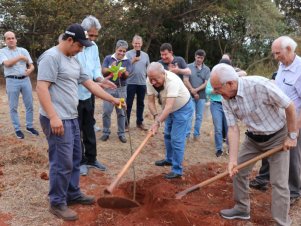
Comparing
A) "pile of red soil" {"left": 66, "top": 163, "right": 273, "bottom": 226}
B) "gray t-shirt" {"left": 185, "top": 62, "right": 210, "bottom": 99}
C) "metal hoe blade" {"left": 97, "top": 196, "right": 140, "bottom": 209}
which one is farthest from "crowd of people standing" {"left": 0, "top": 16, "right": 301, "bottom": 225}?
"gray t-shirt" {"left": 185, "top": 62, "right": 210, "bottom": 99}

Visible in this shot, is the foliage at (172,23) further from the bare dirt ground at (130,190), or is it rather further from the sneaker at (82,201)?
the sneaker at (82,201)

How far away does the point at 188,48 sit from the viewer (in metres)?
17.1

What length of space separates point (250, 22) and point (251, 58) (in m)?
1.75

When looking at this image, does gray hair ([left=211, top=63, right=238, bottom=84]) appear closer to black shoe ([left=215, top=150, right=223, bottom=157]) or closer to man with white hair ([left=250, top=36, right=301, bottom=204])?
man with white hair ([left=250, top=36, right=301, bottom=204])

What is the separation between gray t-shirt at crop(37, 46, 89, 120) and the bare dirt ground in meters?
1.21

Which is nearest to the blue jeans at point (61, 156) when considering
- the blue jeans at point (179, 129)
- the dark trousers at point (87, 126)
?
the dark trousers at point (87, 126)

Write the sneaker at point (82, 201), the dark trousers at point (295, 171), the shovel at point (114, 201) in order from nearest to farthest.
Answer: the shovel at point (114, 201), the sneaker at point (82, 201), the dark trousers at point (295, 171)

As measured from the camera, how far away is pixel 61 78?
376 centimetres

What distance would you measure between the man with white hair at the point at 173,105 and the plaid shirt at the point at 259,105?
1.15 m

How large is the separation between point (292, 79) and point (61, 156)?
9.33ft

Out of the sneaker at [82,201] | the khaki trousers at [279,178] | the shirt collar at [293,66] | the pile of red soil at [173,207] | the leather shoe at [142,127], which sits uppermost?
the shirt collar at [293,66]

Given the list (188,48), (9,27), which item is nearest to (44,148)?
(9,27)

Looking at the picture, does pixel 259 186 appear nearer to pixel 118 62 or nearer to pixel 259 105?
pixel 259 105

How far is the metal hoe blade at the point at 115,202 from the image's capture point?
13.2 ft
